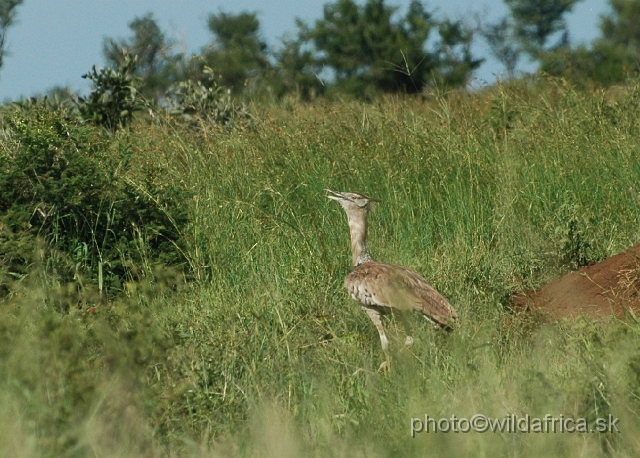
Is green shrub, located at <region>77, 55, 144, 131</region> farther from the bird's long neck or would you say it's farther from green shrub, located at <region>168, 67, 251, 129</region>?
the bird's long neck

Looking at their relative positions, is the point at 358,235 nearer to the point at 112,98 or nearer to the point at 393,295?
the point at 393,295

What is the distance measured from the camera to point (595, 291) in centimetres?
679

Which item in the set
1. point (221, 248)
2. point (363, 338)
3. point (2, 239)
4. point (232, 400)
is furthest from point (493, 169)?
point (232, 400)

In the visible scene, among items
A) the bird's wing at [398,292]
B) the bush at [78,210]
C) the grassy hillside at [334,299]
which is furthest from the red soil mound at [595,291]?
the bush at [78,210]

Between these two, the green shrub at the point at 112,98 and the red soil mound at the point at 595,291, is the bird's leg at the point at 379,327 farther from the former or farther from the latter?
the green shrub at the point at 112,98

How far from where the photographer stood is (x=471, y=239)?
798cm

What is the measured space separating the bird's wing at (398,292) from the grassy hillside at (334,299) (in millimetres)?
121

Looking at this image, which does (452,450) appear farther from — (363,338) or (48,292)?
(48,292)

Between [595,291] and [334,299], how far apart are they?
174cm

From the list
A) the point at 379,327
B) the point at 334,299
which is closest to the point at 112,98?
the point at 334,299

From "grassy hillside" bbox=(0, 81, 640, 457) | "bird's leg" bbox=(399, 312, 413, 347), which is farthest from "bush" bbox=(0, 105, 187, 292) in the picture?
"bird's leg" bbox=(399, 312, 413, 347)

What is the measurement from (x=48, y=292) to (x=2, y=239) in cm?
112

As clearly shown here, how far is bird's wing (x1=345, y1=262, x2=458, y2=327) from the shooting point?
579 cm

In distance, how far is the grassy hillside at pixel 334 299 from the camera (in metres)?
4.11
